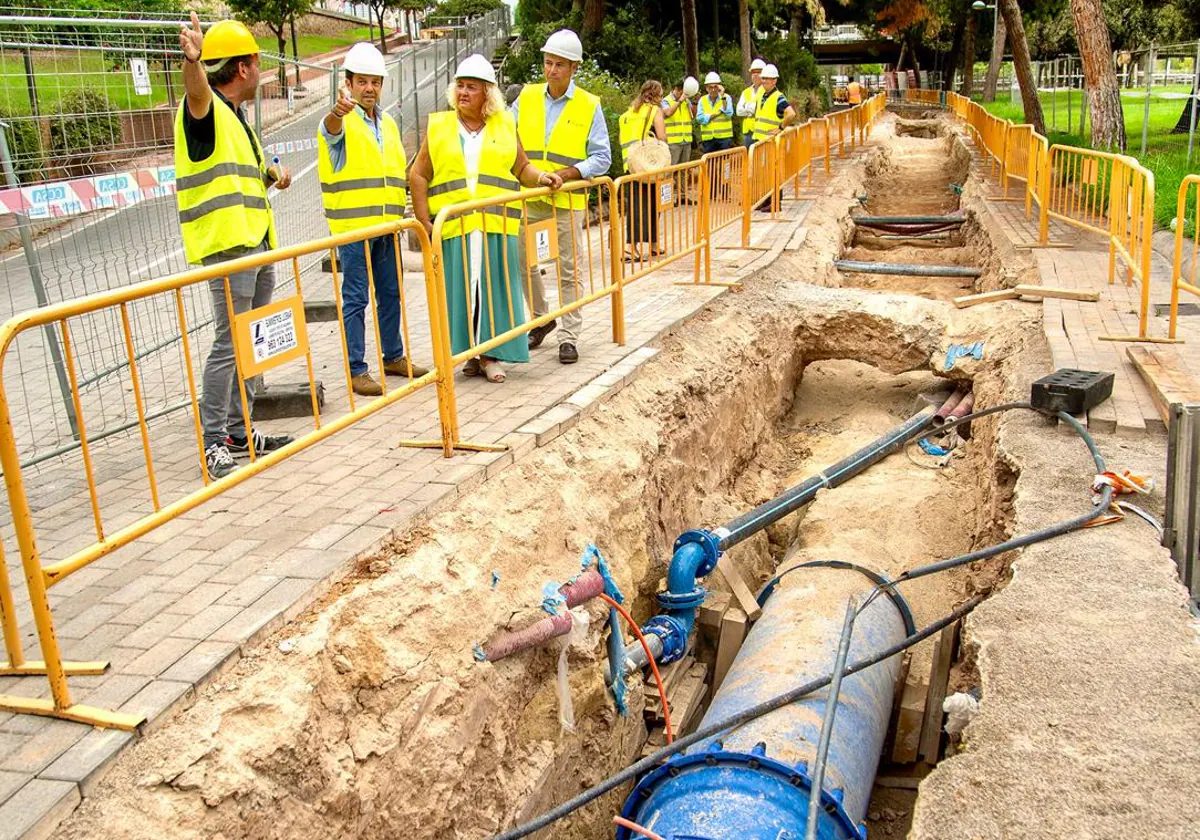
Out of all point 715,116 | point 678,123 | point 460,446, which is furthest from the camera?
point 715,116

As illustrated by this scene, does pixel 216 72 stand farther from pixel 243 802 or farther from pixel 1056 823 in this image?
pixel 1056 823

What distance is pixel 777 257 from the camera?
424 inches

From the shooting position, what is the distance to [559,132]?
684 centimetres

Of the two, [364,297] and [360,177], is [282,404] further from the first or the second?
[360,177]

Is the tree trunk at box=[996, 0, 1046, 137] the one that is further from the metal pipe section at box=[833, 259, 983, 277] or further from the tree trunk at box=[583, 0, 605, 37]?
the tree trunk at box=[583, 0, 605, 37]

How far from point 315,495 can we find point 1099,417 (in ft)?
14.3

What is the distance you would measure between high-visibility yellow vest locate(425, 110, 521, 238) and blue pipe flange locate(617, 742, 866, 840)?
10.8ft

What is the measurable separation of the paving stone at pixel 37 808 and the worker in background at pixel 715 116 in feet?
43.4

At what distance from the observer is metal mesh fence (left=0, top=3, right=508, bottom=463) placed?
5.37m

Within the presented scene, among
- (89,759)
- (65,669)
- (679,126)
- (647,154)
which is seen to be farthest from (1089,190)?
(89,759)

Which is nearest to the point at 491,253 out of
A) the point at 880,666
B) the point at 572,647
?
the point at 572,647

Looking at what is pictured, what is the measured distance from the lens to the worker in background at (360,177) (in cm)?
569

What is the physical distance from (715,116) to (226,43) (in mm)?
10909

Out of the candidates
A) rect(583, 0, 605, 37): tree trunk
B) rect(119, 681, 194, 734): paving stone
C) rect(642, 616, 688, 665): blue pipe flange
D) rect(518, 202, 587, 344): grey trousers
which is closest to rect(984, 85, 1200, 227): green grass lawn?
rect(518, 202, 587, 344): grey trousers
